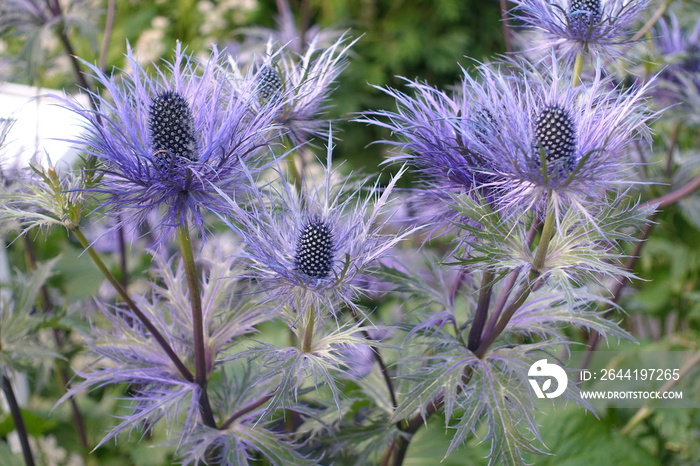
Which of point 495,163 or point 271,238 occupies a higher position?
point 495,163

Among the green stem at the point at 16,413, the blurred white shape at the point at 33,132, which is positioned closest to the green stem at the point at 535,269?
the blurred white shape at the point at 33,132

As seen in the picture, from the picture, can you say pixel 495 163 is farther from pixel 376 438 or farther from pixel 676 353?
pixel 676 353

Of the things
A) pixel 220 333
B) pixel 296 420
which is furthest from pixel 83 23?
pixel 296 420

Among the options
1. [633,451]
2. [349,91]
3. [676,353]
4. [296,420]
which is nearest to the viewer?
[296,420]

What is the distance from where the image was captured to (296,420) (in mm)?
1147

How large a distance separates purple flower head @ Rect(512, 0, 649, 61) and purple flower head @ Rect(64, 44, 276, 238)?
0.44m

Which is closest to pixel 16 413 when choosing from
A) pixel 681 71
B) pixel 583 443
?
pixel 583 443

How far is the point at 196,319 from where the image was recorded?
35.0 inches

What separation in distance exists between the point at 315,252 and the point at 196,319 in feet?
0.74

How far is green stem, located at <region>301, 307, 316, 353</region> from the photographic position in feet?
2.72

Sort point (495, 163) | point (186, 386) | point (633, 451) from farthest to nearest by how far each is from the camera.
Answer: point (633, 451)
point (186, 386)
point (495, 163)

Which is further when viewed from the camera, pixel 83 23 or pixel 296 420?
pixel 83 23

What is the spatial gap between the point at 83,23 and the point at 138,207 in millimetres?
923

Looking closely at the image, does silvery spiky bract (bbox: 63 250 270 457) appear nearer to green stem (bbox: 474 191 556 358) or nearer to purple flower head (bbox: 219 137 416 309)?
purple flower head (bbox: 219 137 416 309)
